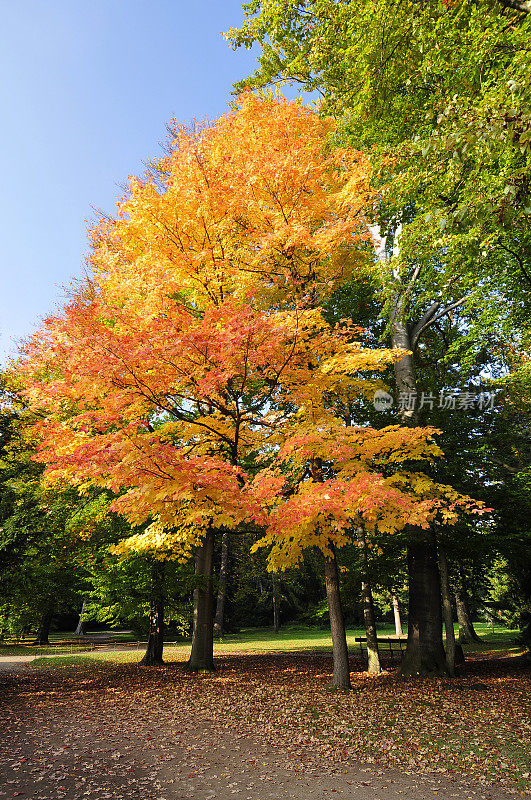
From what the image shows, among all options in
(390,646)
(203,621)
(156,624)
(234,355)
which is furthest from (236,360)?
(390,646)

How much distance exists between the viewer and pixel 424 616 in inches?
434

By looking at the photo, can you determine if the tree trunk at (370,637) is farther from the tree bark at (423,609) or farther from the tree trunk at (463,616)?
the tree trunk at (463,616)

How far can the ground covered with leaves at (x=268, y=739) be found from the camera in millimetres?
4984

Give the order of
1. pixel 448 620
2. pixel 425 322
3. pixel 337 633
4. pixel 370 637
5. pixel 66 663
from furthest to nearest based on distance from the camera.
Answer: pixel 66 663
pixel 370 637
pixel 425 322
pixel 448 620
pixel 337 633

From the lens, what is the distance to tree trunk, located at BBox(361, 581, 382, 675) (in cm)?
1255

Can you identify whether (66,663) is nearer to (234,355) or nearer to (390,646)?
(390,646)

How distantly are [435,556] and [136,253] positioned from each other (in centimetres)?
1082

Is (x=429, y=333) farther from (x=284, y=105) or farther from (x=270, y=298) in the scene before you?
(x=284, y=105)

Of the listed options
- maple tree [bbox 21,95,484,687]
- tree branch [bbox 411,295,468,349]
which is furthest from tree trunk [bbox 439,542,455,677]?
tree branch [bbox 411,295,468,349]

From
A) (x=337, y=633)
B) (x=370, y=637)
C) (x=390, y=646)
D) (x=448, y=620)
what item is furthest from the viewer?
(x=390, y=646)

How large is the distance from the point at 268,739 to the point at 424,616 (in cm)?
590

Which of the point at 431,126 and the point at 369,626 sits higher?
the point at 431,126

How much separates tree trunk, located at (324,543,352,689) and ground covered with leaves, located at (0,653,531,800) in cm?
42

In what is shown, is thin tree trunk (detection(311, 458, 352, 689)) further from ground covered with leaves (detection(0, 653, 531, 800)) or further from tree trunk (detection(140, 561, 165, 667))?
tree trunk (detection(140, 561, 165, 667))
